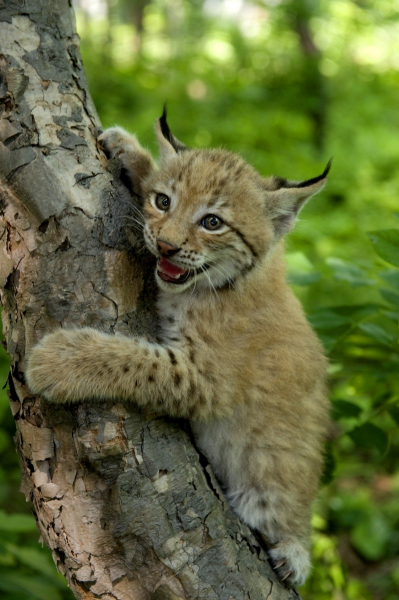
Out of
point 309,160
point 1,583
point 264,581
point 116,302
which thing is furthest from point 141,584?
point 309,160

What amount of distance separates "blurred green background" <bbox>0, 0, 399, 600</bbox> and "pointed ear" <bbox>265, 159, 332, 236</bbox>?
0.99ft

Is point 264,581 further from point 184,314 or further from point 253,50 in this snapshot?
point 253,50

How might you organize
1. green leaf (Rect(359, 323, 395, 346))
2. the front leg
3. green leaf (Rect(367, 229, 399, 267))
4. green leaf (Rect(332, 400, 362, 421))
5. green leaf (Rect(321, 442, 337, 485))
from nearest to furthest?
the front leg
green leaf (Rect(367, 229, 399, 267))
green leaf (Rect(359, 323, 395, 346))
green leaf (Rect(332, 400, 362, 421))
green leaf (Rect(321, 442, 337, 485))

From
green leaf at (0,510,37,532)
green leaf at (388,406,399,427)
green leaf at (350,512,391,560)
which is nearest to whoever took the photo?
green leaf at (0,510,37,532)

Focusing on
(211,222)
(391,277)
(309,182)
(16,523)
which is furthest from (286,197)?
(16,523)

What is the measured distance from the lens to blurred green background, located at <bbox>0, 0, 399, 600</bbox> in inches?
133

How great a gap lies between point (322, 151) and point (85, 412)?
291 inches

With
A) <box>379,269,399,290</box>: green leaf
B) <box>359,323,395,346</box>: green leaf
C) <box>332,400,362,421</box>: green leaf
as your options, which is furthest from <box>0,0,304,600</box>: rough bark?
<box>379,269,399,290</box>: green leaf

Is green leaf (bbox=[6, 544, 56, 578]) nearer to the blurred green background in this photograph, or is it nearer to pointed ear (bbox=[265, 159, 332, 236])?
the blurred green background

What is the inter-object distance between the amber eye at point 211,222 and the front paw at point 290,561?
1575 millimetres

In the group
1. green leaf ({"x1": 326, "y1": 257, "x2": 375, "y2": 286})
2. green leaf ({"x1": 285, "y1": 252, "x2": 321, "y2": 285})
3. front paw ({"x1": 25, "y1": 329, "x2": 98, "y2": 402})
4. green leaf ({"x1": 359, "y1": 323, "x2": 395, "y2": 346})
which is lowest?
front paw ({"x1": 25, "y1": 329, "x2": 98, "y2": 402})

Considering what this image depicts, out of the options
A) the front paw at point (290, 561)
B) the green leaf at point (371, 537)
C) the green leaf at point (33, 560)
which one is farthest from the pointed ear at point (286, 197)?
the green leaf at point (371, 537)

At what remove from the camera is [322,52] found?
11.3m

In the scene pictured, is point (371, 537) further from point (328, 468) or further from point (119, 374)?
point (119, 374)
